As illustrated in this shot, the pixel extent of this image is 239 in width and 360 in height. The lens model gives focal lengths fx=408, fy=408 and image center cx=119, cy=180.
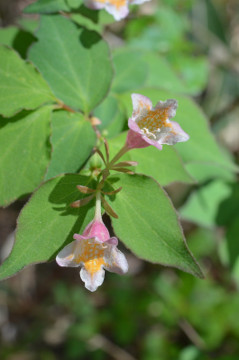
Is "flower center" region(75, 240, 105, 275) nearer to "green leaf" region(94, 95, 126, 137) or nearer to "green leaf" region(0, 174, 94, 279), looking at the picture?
"green leaf" region(0, 174, 94, 279)

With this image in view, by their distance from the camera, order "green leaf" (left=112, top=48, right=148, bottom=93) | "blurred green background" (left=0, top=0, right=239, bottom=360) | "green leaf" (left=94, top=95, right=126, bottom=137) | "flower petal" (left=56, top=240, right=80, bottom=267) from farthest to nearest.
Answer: "blurred green background" (left=0, top=0, right=239, bottom=360), "green leaf" (left=112, top=48, right=148, bottom=93), "green leaf" (left=94, top=95, right=126, bottom=137), "flower petal" (left=56, top=240, right=80, bottom=267)

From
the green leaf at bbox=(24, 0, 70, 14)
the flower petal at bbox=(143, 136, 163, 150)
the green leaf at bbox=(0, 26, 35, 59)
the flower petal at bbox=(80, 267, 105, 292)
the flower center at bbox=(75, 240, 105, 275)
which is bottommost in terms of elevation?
the flower petal at bbox=(80, 267, 105, 292)

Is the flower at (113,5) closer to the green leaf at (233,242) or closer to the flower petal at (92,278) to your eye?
the flower petal at (92,278)

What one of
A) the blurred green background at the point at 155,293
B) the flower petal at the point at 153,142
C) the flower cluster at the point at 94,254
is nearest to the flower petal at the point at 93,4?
the flower petal at the point at 153,142

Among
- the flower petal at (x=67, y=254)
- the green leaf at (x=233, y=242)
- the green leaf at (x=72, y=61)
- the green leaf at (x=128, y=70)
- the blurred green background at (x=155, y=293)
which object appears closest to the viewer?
the flower petal at (x=67, y=254)

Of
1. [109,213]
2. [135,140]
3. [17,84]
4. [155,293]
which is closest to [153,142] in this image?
[135,140]

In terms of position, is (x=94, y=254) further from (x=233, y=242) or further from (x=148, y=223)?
(x=233, y=242)

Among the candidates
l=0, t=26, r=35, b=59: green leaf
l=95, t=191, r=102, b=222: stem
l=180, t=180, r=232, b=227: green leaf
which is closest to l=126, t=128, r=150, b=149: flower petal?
l=95, t=191, r=102, b=222: stem
